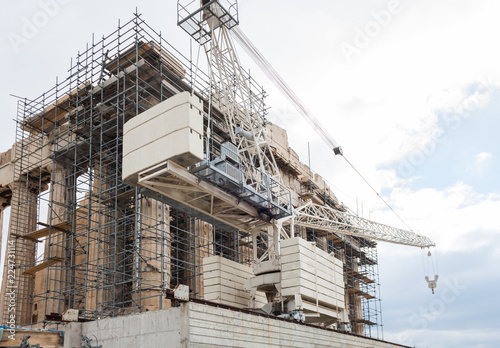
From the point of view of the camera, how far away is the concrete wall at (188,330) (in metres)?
20.9

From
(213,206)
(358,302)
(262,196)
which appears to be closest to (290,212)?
(262,196)

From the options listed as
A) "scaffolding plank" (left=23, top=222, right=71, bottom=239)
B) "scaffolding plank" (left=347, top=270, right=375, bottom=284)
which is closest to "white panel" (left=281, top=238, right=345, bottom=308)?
"scaffolding plank" (left=23, top=222, right=71, bottom=239)

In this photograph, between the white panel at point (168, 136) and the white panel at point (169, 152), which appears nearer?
the white panel at point (169, 152)

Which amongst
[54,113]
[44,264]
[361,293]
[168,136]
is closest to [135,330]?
[168,136]

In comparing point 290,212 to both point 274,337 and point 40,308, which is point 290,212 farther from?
point 40,308

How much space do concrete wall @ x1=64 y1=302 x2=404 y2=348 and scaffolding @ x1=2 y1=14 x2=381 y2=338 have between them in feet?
24.5

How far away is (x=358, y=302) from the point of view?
64938 mm

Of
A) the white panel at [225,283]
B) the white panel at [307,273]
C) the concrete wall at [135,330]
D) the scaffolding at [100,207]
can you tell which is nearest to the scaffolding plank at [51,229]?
the scaffolding at [100,207]

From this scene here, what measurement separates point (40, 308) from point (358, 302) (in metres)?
38.0

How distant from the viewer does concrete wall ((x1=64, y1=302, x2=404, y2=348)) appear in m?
20.9

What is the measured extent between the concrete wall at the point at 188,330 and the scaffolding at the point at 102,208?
7.46 m

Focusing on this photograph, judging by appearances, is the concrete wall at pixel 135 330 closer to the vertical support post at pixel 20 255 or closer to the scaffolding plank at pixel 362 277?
the vertical support post at pixel 20 255

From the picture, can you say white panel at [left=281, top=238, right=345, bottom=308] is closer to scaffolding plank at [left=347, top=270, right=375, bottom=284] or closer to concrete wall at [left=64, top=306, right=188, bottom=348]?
concrete wall at [left=64, top=306, right=188, bottom=348]

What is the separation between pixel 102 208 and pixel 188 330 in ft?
64.2
